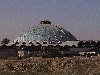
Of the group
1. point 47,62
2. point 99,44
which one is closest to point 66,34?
point 99,44

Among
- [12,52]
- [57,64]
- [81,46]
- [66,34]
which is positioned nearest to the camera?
[57,64]

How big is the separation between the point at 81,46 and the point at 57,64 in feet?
173

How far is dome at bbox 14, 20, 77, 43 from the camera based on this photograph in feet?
516

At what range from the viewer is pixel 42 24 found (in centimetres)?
17088

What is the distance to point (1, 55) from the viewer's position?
83000mm

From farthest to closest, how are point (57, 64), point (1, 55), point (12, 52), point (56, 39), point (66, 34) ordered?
1. point (66, 34)
2. point (56, 39)
3. point (12, 52)
4. point (1, 55)
5. point (57, 64)

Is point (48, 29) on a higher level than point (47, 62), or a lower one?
higher

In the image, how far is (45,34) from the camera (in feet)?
524

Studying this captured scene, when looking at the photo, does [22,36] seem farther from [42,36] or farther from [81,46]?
[81,46]

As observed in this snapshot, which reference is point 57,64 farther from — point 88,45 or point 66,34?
point 66,34

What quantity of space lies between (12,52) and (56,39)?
2684 inches

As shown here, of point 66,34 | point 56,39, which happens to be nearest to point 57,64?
point 56,39

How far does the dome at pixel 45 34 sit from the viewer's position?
516ft

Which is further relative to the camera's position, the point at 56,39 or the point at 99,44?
the point at 56,39
